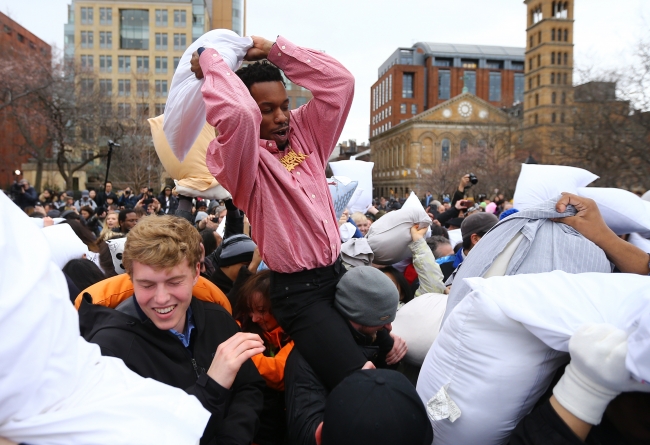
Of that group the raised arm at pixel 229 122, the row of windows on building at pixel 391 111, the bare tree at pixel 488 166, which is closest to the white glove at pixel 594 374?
the raised arm at pixel 229 122

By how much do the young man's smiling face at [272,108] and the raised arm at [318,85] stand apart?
12 cm

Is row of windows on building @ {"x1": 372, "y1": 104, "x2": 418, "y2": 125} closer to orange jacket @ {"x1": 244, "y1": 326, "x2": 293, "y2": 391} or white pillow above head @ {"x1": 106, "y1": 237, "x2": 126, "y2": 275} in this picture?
white pillow above head @ {"x1": 106, "y1": 237, "x2": 126, "y2": 275}

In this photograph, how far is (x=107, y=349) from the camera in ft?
6.16

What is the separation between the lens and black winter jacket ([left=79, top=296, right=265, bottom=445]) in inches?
74.0

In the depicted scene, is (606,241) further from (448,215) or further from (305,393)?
(448,215)

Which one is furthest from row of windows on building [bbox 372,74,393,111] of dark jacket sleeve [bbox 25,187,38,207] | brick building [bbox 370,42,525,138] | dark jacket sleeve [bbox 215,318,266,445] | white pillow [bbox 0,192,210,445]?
white pillow [bbox 0,192,210,445]

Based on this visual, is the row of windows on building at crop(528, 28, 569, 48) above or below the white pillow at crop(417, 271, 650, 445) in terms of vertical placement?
above

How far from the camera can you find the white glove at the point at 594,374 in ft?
4.01

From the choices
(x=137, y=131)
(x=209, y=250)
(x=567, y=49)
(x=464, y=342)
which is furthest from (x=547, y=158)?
(x=567, y=49)

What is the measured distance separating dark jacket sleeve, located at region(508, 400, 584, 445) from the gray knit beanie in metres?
0.85

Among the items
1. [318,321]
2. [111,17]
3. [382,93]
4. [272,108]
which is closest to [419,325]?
[318,321]

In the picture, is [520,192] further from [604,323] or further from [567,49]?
[567,49]

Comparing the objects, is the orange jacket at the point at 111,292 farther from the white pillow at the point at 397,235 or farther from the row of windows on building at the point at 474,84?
the row of windows on building at the point at 474,84

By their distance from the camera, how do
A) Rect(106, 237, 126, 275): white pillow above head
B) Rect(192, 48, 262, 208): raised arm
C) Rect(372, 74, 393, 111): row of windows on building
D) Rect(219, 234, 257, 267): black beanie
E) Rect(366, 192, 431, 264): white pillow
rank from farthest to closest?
Rect(372, 74, 393, 111): row of windows on building < Rect(366, 192, 431, 264): white pillow < Rect(219, 234, 257, 267): black beanie < Rect(106, 237, 126, 275): white pillow above head < Rect(192, 48, 262, 208): raised arm
